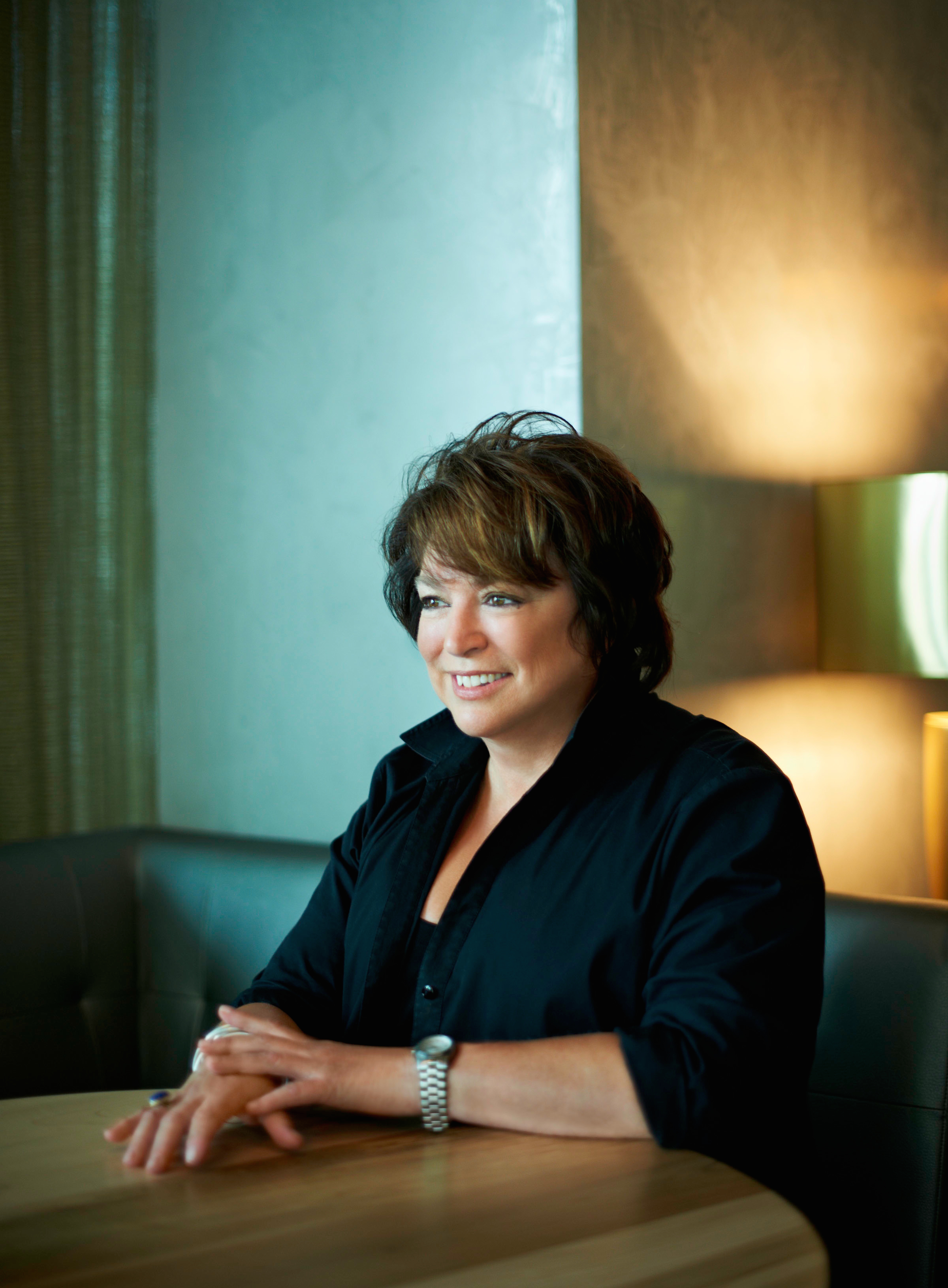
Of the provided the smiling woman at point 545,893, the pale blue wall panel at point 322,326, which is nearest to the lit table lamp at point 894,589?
the pale blue wall panel at point 322,326

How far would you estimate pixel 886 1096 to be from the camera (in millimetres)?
1434

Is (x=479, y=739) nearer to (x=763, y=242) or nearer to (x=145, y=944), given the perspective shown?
(x=145, y=944)

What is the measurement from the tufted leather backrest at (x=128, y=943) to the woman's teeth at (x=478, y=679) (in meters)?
0.69

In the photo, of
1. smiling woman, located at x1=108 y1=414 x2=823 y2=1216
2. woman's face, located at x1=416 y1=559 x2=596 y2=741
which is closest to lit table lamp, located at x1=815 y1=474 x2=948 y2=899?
smiling woman, located at x1=108 y1=414 x2=823 y2=1216

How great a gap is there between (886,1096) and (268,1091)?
0.70 meters

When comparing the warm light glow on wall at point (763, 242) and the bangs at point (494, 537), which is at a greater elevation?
the warm light glow on wall at point (763, 242)

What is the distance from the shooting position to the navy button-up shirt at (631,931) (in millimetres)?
1154

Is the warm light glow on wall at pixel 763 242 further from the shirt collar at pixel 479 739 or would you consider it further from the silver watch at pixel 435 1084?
the silver watch at pixel 435 1084

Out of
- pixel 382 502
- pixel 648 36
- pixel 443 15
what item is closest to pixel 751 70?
pixel 648 36

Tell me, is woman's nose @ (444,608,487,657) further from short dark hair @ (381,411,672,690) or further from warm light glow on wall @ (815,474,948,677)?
warm light glow on wall @ (815,474,948,677)

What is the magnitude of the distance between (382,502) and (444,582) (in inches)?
30.5

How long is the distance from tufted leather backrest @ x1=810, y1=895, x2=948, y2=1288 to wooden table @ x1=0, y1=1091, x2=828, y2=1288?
16.8 inches

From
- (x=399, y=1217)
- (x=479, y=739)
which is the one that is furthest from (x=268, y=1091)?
(x=479, y=739)

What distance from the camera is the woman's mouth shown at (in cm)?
140
